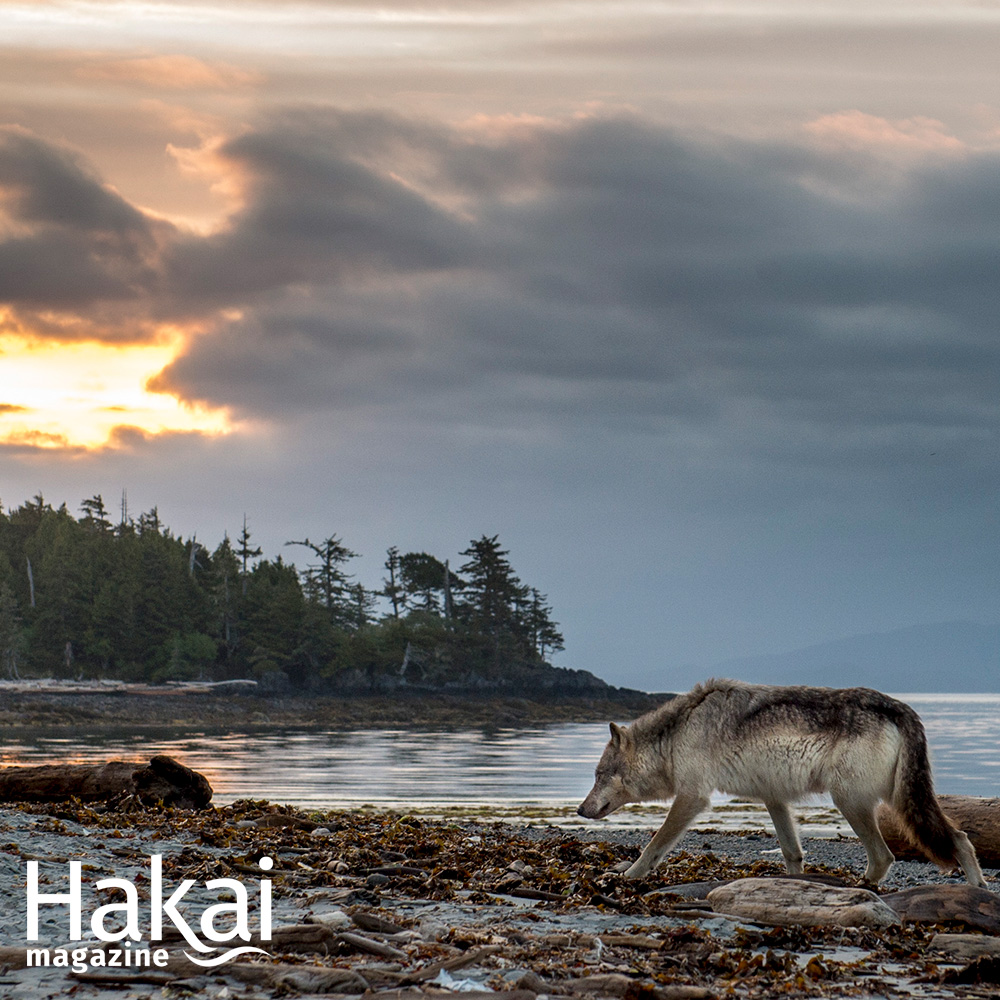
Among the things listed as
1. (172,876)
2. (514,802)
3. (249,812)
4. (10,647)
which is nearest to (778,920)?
(172,876)

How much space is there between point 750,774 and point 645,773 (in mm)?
1404

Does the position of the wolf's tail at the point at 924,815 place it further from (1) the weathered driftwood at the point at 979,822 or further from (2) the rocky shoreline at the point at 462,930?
(1) the weathered driftwood at the point at 979,822

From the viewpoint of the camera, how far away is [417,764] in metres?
42.1

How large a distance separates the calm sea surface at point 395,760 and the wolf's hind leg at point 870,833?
16.4m

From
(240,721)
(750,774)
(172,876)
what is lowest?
(240,721)

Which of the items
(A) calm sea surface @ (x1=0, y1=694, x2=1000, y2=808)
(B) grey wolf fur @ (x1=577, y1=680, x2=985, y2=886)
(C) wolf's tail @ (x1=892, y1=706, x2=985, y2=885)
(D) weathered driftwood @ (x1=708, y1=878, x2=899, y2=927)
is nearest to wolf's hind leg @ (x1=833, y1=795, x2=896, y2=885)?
(B) grey wolf fur @ (x1=577, y1=680, x2=985, y2=886)

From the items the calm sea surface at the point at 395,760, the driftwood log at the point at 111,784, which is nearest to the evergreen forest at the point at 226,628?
the calm sea surface at the point at 395,760

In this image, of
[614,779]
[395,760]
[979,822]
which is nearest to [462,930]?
[614,779]

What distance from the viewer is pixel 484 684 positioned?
112 metres

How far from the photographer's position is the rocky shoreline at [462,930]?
239 inches

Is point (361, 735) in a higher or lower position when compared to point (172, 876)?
lower

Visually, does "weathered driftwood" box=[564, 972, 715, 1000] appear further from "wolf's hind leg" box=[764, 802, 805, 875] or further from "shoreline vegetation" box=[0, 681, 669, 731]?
"shoreline vegetation" box=[0, 681, 669, 731]

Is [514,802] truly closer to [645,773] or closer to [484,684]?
[645,773]

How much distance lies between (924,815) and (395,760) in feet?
121
